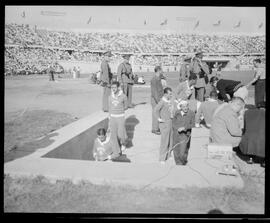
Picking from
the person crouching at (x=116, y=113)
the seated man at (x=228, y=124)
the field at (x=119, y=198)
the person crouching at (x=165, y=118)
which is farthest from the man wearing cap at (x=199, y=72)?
the field at (x=119, y=198)

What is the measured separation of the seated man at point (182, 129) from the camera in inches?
235

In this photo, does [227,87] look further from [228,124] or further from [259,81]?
[228,124]

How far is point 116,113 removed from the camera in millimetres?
6797

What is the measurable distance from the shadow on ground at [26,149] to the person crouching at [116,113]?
1.38 metres

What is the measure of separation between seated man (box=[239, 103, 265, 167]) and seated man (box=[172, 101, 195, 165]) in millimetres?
1022

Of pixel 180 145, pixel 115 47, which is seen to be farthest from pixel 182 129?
pixel 115 47

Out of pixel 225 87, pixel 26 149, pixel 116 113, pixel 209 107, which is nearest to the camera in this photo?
pixel 26 149

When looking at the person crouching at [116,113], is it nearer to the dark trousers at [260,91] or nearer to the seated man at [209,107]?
the seated man at [209,107]

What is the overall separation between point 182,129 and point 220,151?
88 centimetres

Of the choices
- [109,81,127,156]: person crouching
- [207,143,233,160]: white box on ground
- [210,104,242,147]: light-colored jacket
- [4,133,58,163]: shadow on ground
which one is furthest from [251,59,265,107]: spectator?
[4,133,58,163]: shadow on ground

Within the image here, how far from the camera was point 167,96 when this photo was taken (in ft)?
21.3

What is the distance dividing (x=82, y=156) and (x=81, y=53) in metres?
24.9

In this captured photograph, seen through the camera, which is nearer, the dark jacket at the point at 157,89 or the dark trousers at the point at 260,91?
the dark trousers at the point at 260,91
